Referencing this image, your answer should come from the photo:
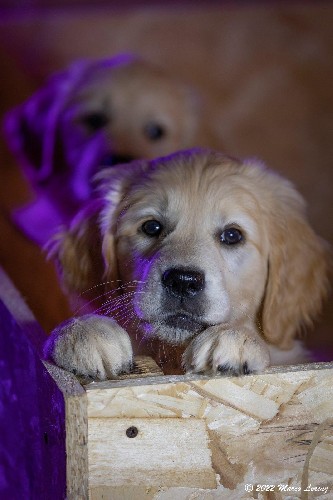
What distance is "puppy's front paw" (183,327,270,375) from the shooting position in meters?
1.75

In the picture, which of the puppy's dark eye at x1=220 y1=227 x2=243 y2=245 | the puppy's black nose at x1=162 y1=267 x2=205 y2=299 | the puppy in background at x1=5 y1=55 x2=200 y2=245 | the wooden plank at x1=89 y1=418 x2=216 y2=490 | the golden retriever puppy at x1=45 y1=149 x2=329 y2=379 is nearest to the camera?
the wooden plank at x1=89 y1=418 x2=216 y2=490

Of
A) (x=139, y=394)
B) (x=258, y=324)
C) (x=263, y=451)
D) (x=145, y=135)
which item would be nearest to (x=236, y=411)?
(x=263, y=451)

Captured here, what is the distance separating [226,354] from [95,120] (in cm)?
254

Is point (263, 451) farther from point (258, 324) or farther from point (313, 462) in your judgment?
point (258, 324)

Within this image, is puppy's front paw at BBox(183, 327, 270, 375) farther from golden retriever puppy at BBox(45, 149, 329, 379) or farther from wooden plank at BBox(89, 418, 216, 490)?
wooden plank at BBox(89, 418, 216, 490)

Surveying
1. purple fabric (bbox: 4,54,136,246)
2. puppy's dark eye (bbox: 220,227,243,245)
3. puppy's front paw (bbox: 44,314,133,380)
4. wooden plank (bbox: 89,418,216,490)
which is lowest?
purple fabric (bbox: 4,54,136,246)

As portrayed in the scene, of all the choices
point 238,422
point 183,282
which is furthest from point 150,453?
point 183,282

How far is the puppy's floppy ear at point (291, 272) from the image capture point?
258cm

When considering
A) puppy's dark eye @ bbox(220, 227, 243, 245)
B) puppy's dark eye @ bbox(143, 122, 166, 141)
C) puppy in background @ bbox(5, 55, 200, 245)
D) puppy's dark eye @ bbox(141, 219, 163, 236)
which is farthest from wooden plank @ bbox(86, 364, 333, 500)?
puppy's dark eye @ bbox(143, 122, 166, 141)

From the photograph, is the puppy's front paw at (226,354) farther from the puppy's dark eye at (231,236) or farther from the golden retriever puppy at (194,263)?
the puppy's dark eye at (231,236)

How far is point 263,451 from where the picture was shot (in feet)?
5.60

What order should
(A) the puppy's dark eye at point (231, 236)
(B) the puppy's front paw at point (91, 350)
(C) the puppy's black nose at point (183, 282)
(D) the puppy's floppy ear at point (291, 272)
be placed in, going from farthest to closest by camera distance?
1. (D) the puppy's floppy ear at point (291, 272)
2. (A) the puppy's dark eye at point (231, 236)
3. (C) the puppy's black nose at point (183, 282)
4. (B) the puppy's front paw at point (91, 350)

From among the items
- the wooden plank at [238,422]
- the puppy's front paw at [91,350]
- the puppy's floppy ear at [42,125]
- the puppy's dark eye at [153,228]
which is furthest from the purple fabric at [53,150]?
the wooden plank at [238,422]

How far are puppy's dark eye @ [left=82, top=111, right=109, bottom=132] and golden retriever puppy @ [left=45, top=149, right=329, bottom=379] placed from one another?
1.15 metres
